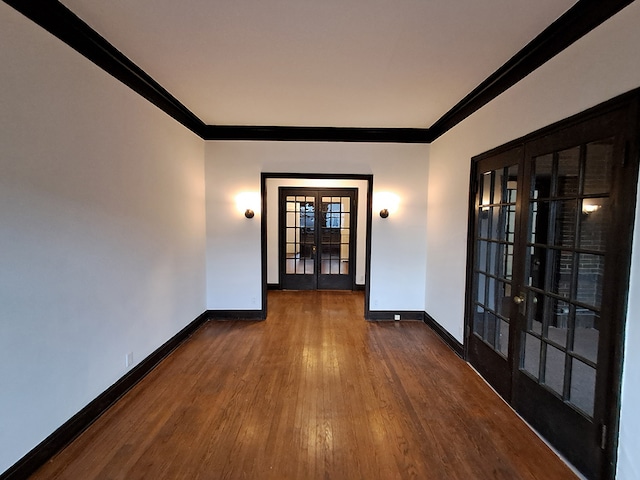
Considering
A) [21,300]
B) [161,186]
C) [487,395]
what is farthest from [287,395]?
[161,186]

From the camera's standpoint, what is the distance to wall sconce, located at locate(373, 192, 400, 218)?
4.45 metres

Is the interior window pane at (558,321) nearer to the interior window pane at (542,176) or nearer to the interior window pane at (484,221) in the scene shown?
the interior window pane at (542,176)

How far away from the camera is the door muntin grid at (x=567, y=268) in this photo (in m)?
1.77

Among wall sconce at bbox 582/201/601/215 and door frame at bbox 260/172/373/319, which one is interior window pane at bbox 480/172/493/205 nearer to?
wall sconce at bbox 582/201/601/215

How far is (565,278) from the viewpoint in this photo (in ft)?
6.48

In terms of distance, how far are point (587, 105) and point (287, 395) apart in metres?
2.92

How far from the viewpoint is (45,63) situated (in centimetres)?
185

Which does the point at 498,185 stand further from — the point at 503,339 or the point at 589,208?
the point at 503,339

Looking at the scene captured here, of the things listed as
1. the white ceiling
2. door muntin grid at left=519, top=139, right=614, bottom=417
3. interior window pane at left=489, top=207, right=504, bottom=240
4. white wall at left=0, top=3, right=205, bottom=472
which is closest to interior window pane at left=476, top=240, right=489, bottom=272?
interior window pane at left=489, top=207, right=504, bottom=240

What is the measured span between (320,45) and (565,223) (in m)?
2.06

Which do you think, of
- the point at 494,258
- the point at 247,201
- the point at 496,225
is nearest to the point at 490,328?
the point at 494,258

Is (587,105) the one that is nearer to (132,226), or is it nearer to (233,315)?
(132,226)

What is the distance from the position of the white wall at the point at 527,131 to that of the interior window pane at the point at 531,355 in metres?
0.64

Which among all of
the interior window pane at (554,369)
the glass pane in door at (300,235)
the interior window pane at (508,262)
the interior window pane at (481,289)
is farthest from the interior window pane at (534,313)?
the glass pane in door at (300,235)
